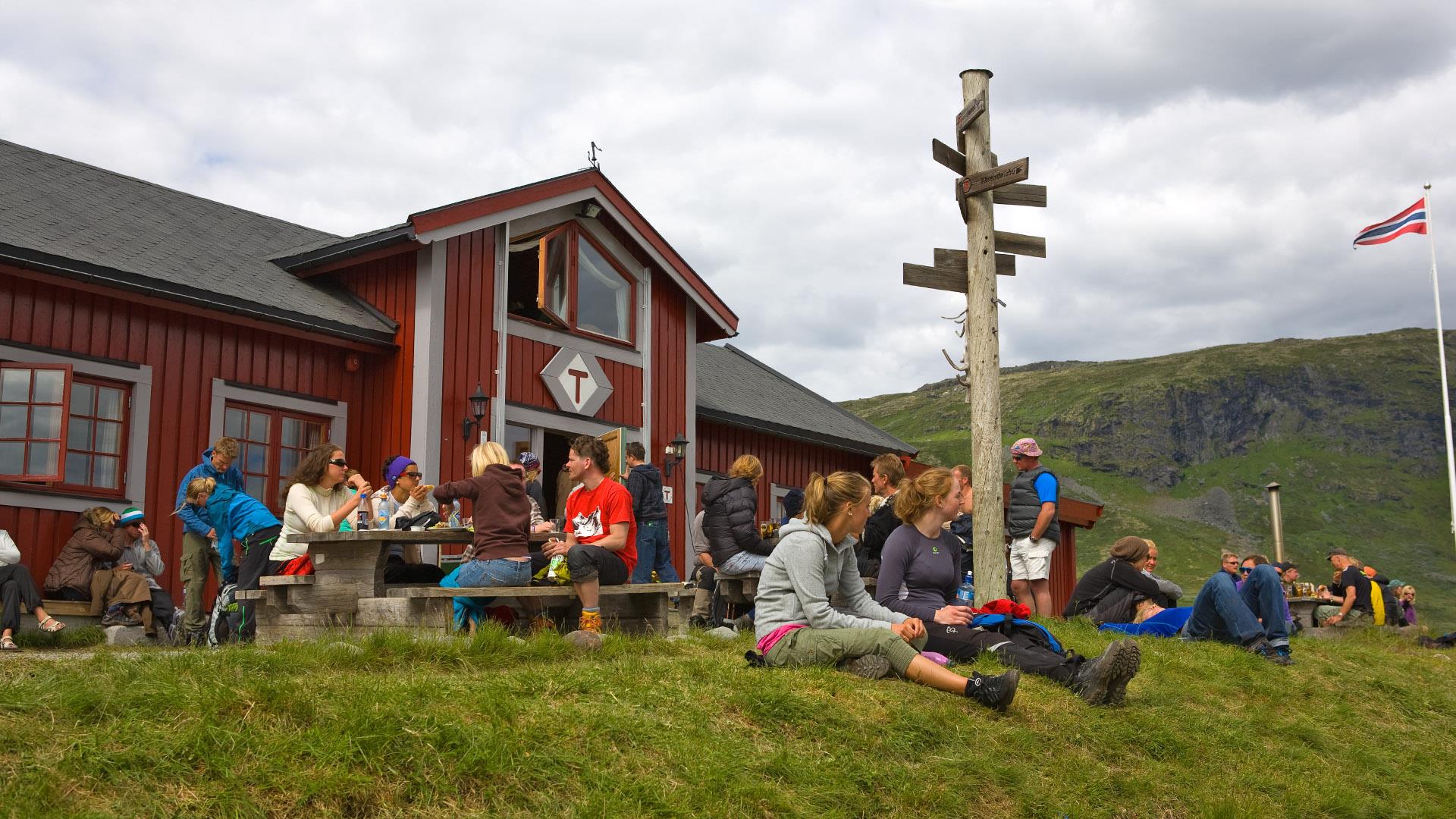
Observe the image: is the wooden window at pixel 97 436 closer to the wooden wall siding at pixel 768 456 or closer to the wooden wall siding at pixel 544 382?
the wooden wall siding at pixel 544 382

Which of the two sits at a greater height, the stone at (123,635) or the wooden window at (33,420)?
the wooden window at (33,420)

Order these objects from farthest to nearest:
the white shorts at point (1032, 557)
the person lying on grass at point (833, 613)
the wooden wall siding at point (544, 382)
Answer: the wooden wall siding at point (544, 382) < the white shorts at point (1032, 557) < the person lying on grass at point (833, 613)

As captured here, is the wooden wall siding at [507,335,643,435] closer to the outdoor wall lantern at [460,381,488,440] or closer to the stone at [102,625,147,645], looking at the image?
the outdoor wall lantern at [460,381,488,440]

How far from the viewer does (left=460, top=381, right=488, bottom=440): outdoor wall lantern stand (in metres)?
13.5

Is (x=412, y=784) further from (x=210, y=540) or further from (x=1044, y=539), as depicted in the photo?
(x=1044, y=539)

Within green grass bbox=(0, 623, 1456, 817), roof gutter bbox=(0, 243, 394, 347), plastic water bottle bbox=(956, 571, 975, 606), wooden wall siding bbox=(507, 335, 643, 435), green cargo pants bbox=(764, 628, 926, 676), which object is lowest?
green grass bbox=(0, 623, 1456, 817)

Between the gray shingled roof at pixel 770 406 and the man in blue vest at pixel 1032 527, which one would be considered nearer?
the man in blue vest at pixel 1032 527

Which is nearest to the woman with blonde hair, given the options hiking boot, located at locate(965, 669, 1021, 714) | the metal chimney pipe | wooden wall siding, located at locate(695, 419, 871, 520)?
hiking boot, located at locate(965, 669, 1021, 714)

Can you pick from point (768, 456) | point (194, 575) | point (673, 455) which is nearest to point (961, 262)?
point (673, 455)

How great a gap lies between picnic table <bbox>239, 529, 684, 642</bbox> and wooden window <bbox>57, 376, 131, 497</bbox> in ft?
12.5

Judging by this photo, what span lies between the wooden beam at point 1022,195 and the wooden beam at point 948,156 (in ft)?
1.24

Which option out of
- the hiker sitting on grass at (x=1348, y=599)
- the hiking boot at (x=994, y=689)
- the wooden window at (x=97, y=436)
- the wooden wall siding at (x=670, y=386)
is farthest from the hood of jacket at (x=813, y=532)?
the hiker sitting on grass at (x=1348, y=599)

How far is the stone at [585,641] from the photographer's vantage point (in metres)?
7.21

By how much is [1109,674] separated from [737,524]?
14.2 feet
